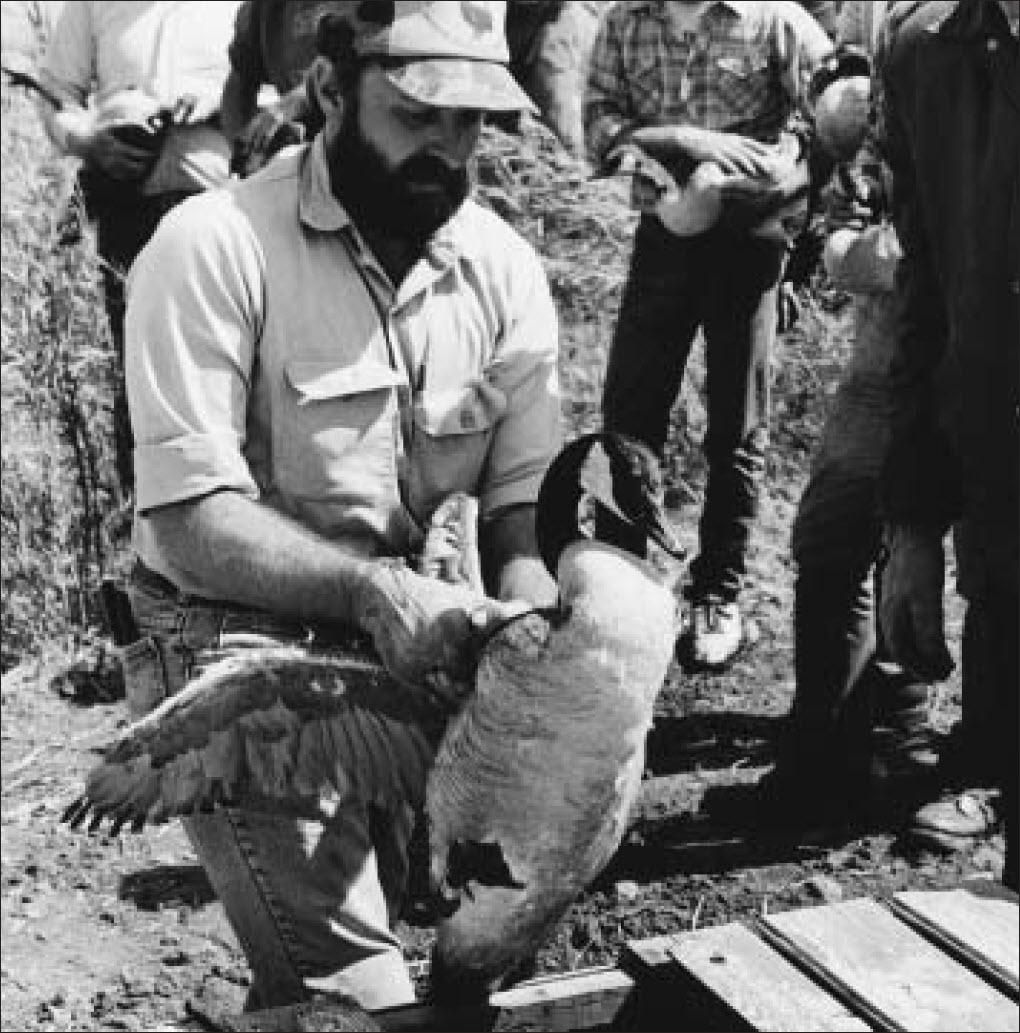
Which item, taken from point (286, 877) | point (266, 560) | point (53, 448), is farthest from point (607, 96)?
point (286, 877)

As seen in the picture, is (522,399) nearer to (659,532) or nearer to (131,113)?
(659,532)

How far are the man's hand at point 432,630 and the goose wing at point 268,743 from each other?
0.22ft

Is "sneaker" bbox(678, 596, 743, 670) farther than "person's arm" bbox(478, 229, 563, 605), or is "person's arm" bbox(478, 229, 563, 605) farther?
"sneaker" bbox(678, 596, 743, 670)

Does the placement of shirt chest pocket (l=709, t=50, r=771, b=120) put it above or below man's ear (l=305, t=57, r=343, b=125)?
below

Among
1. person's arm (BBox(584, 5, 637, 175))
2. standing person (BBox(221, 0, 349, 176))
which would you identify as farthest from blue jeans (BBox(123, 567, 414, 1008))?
person's arm (BBox(584, 5, 637, 175))

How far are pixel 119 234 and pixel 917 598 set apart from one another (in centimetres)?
362

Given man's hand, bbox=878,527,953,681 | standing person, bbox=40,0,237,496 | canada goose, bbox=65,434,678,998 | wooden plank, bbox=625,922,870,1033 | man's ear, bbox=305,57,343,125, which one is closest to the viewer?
canada goose, bbox=65,434,678,998

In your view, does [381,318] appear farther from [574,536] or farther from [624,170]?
[624,170]

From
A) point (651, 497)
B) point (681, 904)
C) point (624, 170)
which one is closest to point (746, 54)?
point (624, 170)

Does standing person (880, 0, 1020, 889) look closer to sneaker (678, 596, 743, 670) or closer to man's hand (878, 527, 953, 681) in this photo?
man's hand (878, 527, 953, 681)

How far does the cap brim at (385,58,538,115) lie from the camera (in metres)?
3.10

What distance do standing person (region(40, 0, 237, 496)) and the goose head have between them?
3.64 meters

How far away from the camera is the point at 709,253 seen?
19.6 ft

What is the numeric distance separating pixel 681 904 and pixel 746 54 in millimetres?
2636
